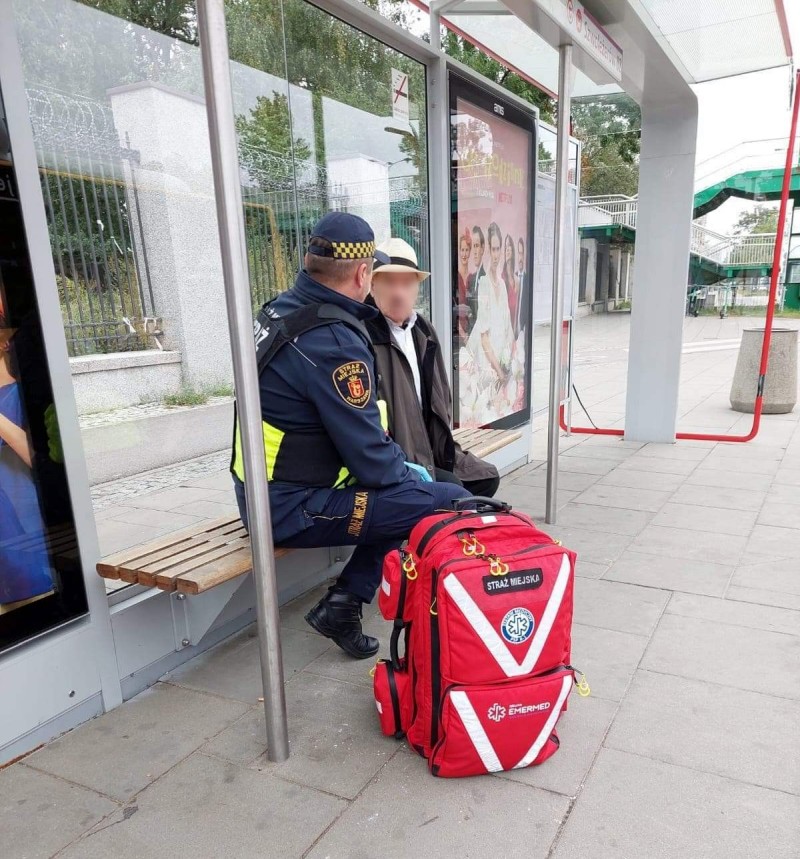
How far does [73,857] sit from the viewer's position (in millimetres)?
1783

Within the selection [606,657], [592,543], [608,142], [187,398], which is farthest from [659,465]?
[608,142]

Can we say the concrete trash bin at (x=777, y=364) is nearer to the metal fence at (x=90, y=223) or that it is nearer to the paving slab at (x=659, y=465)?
the paving slab at (x=659, y=465)

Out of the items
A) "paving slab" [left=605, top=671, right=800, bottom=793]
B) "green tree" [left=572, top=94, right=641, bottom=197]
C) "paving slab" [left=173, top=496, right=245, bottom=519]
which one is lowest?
"paving slab" [left=605, top=671, right=800, bottom=793]

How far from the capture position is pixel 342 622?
2.69 m

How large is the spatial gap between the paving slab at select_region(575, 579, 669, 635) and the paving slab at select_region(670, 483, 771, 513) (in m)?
1.55

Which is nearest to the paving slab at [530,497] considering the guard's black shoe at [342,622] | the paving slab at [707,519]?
the paving slab at [707,519]

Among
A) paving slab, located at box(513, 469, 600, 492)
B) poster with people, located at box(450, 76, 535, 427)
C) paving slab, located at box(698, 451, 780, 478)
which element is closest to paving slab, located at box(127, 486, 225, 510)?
poster with people, located at box(450, 76, 535, 427)

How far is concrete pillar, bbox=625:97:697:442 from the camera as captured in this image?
236 inches

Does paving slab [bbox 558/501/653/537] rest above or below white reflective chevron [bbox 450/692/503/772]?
below

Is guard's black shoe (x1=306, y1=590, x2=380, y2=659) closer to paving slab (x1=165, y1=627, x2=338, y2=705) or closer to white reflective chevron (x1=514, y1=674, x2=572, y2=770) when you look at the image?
paving slab (x1=165, y1=627, x2=338, y2=705)

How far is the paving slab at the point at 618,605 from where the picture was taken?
9.73 feet

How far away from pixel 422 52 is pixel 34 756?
3842 millimetres

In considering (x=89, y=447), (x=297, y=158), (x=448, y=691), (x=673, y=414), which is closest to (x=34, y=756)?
(x=89, y=447)

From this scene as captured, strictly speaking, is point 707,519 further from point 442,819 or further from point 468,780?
point 442,819
